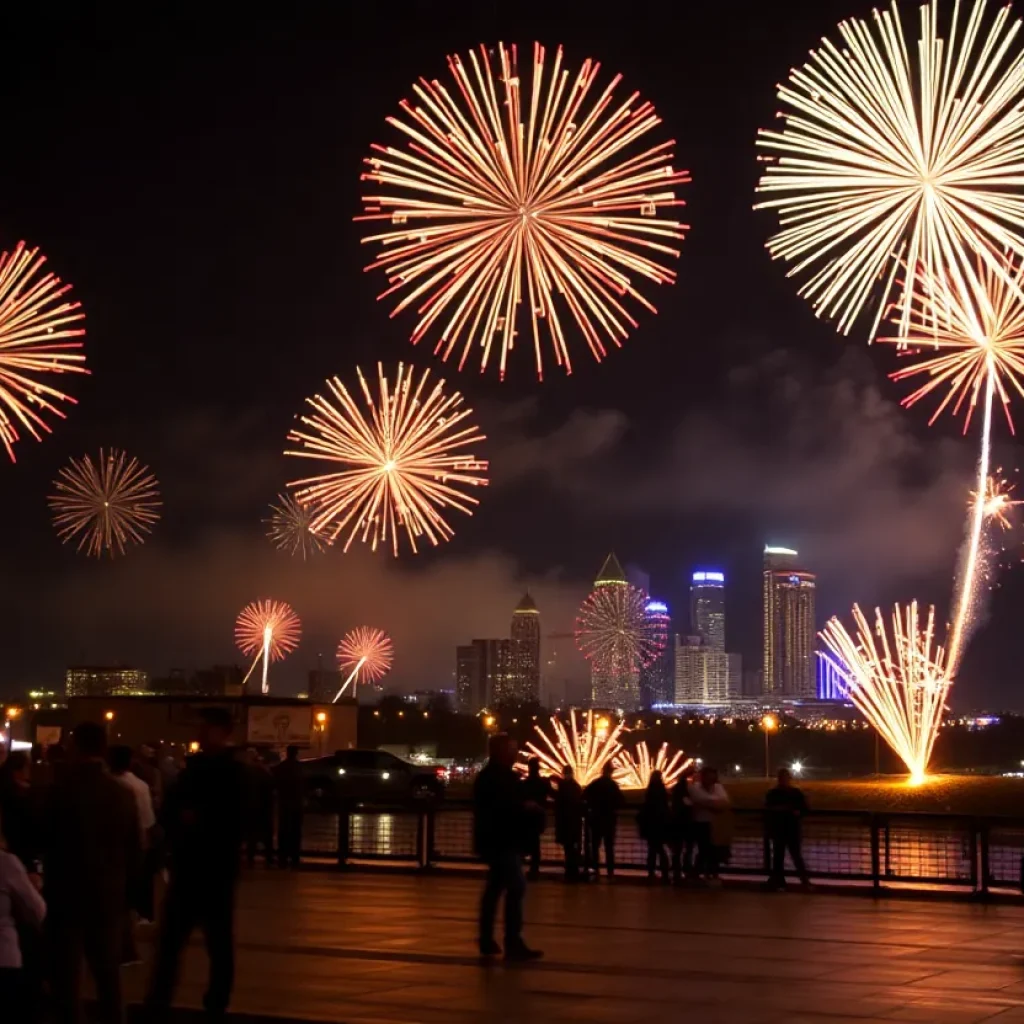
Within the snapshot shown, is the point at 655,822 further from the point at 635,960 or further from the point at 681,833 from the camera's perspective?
the point at 635,960

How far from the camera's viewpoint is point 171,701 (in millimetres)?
59125

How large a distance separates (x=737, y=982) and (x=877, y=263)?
53.9ft

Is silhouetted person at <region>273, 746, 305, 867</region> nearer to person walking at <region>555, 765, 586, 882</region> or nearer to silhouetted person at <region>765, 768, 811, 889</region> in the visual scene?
person walking at <region>555, 765, 586, 882</region>

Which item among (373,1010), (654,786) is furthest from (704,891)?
(373,1010)

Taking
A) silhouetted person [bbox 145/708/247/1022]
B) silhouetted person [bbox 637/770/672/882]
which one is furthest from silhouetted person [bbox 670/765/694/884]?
silhouetted person [bbox 145/708/247/1022]

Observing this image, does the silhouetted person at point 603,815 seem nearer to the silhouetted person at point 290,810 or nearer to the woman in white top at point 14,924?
the silhouetted person at point 290,810

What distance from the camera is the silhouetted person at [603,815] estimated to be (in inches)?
870

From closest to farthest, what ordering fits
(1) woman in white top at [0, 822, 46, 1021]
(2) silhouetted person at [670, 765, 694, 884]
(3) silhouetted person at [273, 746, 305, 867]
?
(1) woman in white top at [0, 822, 46, 1021], (2) silhouetted person at [670, 765, 694, 884], (3) silhouetted person at [273, 746, 305, 867]

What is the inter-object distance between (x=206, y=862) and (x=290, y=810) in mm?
13558

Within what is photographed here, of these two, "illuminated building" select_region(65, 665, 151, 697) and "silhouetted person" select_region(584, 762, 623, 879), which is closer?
"silhouetted person" select_region(584, 762, 623, 879)

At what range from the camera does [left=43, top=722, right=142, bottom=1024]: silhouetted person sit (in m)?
9.29

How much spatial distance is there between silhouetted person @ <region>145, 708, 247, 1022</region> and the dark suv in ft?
108

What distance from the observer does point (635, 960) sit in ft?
44.3

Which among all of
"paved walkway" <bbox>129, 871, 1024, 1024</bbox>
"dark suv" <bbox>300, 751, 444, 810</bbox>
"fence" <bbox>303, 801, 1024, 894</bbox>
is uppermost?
"dark suv" <bbox>300, 751, 444, 810</bbox>
